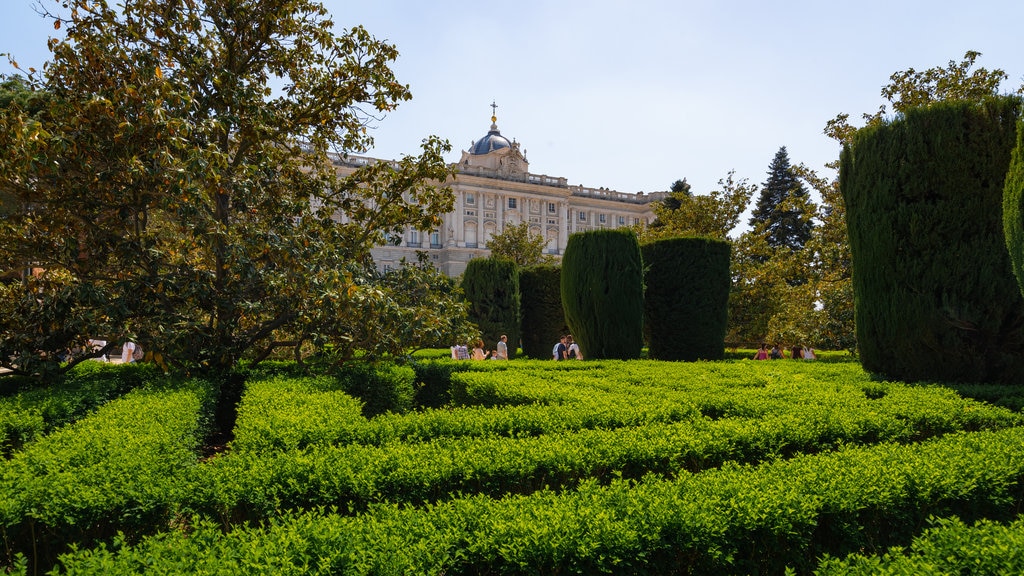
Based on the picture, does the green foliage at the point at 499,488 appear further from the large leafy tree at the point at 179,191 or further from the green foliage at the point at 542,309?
the green foliage at the point at 542,309

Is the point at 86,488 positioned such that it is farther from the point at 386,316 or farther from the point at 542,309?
the point at 542,309

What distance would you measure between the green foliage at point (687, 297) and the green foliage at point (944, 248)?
5.49 meters

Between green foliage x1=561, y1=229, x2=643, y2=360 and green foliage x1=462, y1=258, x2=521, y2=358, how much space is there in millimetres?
6763

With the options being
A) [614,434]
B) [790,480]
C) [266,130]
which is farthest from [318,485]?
[266,130]

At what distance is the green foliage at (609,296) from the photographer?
1361cm

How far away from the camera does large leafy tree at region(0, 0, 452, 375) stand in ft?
24.8

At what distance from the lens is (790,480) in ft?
12.3

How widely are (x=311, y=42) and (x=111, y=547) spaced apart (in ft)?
27.5

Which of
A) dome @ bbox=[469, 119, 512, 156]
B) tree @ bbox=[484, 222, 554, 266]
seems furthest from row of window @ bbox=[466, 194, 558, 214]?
tree @ bbox=[484, 222, 554, 266]

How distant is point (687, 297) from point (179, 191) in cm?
1109

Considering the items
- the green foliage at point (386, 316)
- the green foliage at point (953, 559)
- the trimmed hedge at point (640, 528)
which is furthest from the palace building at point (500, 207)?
the green foliage at point (953, 559)

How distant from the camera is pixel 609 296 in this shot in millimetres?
13711

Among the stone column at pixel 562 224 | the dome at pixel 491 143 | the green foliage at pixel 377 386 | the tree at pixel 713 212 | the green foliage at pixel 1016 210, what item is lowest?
the green foliage at pixel 377 386

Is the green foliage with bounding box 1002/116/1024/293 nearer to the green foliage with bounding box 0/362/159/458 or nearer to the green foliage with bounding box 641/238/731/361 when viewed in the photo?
the green foliage with bounding box 641/238/731/361
